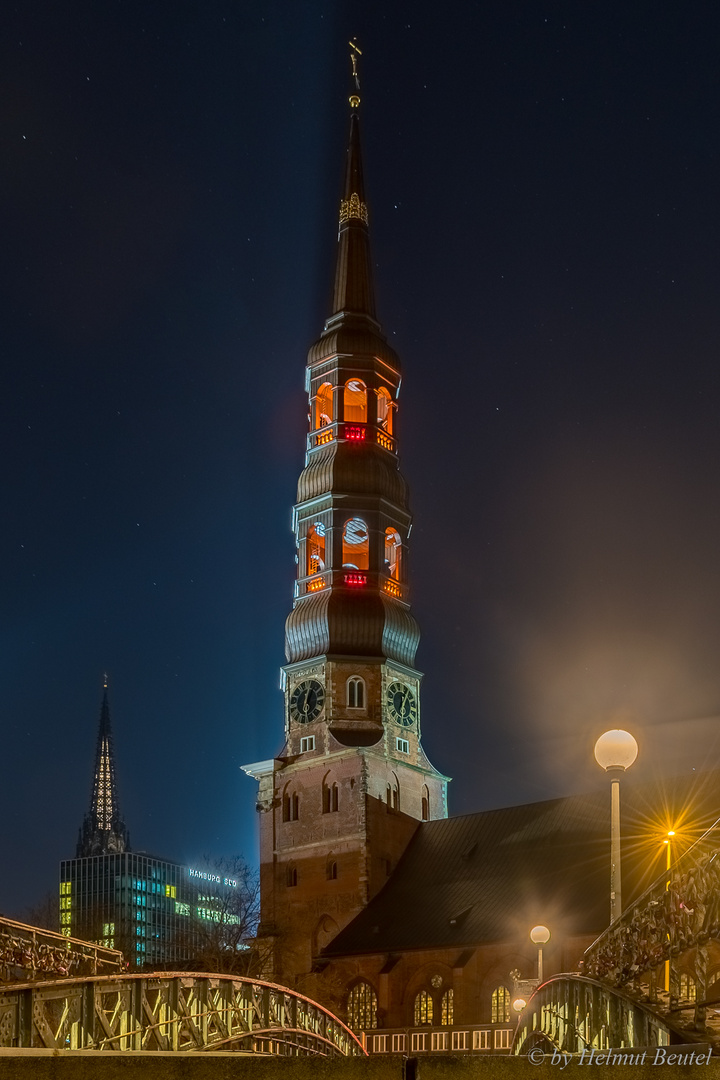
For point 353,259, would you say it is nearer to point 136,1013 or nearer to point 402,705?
point 402,705

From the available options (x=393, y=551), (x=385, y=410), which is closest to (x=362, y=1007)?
(x=393, y=551)

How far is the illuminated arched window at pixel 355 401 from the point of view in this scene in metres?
Result: 76.6

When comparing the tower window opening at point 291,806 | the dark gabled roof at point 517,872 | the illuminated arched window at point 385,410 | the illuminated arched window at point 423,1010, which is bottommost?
the illuminated arched window at point 423,1010

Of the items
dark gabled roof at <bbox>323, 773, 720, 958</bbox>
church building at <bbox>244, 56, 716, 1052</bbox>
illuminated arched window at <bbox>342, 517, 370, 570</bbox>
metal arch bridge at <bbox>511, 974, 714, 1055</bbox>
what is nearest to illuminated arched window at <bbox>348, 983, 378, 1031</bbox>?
church building at <bbox>244, 56, 716, 1052</bbox>

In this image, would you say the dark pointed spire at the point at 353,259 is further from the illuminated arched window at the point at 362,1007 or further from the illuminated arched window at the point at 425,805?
the illuminated arched window at the point at 362,1007

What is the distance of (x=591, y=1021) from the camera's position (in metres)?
14.9

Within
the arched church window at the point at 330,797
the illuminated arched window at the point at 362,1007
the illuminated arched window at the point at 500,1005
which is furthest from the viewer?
the arched church window at the point at 330,797

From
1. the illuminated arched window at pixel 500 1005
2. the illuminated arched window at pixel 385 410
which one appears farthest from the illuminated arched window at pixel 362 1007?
the illuminated arched window at pixel 385 410

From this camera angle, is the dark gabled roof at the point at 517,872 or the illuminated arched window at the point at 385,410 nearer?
the dark gabled roof at the point at 517,872

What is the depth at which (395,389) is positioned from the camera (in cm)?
7919

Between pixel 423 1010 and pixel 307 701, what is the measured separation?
17624 mm

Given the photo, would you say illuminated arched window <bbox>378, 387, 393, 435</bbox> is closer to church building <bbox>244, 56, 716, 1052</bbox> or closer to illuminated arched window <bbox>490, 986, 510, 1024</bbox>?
church building <bbox>244, 56, 716, 1052</bbox>

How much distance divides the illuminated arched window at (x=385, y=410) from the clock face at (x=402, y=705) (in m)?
15.3

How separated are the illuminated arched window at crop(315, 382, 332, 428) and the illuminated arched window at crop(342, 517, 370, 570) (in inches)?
280
